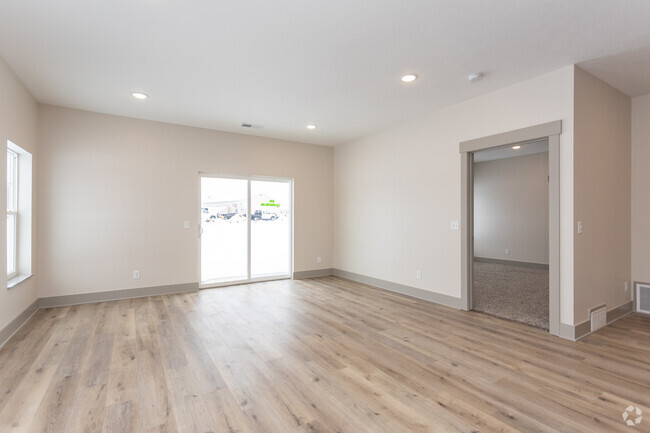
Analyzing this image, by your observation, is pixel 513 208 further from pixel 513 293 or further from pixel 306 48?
pixel 306 48

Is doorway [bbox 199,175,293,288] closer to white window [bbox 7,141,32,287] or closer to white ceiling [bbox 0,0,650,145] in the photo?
white ceiling [bbox 0,0,650,145]

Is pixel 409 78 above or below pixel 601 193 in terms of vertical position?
above

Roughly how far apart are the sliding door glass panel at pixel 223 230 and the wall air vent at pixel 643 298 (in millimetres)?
5721

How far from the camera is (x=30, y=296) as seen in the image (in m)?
4.03

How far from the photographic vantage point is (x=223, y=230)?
5.75 m

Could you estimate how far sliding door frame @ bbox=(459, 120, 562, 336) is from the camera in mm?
3312

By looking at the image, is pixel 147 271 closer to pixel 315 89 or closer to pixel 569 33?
pixel 315 89

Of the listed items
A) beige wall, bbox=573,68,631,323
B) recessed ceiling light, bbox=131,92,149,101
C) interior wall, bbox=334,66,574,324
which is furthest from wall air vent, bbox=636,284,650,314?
recessed ceiling light, bbox=131,92,149,101

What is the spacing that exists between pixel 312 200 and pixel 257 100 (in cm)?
277

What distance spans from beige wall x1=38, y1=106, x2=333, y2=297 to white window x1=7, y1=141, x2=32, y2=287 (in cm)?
30

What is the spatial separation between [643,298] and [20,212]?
7.84 meters

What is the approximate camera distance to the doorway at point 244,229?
562 cm

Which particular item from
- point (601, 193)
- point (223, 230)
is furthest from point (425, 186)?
point (223, 230)

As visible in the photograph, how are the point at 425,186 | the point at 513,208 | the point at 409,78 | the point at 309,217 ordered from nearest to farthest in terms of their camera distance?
the point at 409,78, the point at 425,186, the point at 309,217, the point at 513,208
